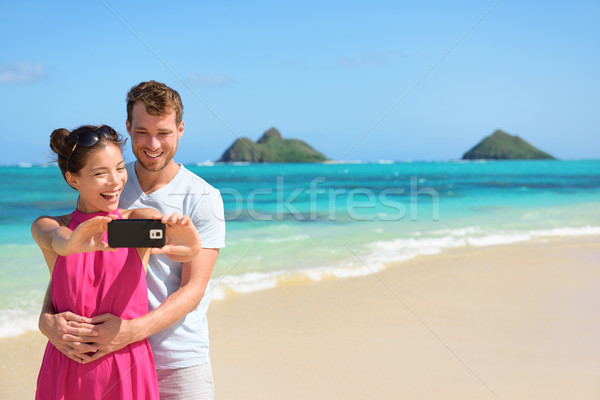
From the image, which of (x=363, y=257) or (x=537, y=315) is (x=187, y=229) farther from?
(x=363, y=257)

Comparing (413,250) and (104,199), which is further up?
(104,199)

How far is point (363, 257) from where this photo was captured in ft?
28.6

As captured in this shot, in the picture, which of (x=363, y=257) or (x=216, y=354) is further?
(x=363, y=257)

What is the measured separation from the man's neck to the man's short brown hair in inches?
9.6

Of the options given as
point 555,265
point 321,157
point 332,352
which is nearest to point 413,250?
point 555,265

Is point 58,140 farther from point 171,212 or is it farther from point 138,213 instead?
point 171,212

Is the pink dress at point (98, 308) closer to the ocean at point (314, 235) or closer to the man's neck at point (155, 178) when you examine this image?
the man's neck at point (155, 178)

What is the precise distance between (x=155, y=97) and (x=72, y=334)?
37.2 inches

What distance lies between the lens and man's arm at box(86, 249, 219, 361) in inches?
77.5

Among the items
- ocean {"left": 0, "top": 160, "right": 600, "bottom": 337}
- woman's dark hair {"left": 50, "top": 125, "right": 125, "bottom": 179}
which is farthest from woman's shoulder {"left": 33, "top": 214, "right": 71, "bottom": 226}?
ocean {"left": 0, "top": 160, "right": 600, "bottom": 337}

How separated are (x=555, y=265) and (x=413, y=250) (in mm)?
2259

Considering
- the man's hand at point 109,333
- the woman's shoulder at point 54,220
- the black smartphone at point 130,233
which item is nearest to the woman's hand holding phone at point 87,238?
the black smartphone at point 130,233

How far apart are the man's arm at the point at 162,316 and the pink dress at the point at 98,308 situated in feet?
0.14

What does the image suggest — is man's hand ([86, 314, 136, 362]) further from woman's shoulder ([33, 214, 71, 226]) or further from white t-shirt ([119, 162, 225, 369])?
woman's shoulder ([33, 214, 71, 226])
